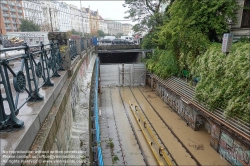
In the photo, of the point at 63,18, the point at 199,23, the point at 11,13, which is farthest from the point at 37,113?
the point at 63,18

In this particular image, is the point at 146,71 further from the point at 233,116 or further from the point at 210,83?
the point at 233,116

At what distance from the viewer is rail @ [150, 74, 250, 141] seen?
22.0 ft

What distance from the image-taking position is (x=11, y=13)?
177 feet

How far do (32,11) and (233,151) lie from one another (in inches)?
2753

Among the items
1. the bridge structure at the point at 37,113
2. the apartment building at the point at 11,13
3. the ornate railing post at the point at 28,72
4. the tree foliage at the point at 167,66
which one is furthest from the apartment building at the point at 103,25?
the ornate railing post at the point at 28,72

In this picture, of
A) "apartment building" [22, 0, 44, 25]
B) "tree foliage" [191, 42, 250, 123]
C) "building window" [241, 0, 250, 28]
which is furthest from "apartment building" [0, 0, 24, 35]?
"tree foliage" [191, 42, 250, 123]

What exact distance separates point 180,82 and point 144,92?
656 centimetres

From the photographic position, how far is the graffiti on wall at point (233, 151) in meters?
6.91

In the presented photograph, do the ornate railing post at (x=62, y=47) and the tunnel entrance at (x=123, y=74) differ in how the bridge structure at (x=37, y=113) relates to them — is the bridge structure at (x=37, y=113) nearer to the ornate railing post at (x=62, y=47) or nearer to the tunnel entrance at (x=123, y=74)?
the ornate railing post at (x=62, y=47)

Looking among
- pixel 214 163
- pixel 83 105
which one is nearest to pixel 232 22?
pixel 214 163

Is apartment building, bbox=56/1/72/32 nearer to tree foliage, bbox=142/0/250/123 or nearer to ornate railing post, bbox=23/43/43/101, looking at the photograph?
tree foliage, bbox=142/0/250/123

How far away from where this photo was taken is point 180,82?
13.0 m

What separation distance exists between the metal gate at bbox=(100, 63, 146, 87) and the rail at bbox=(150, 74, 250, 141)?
6300mm

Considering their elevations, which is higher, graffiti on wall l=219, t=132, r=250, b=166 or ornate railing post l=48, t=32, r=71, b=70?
ornate railing post l=48, t=32, r=71, b=70
